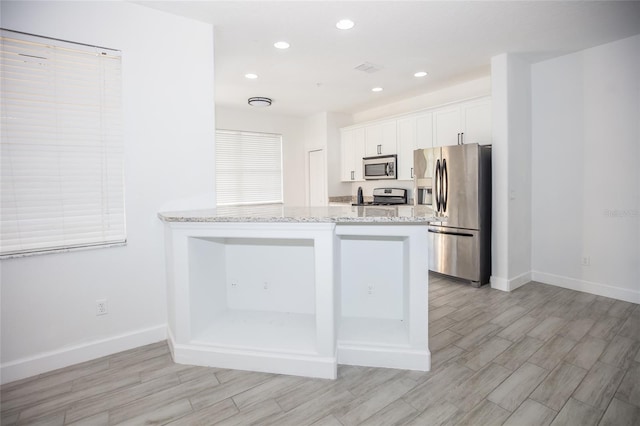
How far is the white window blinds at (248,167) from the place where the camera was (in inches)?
237

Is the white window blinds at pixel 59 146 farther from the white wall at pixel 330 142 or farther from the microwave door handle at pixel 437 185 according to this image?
the white wall at pixel 330 142

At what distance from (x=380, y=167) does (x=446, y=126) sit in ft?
4.39

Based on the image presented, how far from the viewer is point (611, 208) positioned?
11.7 ft

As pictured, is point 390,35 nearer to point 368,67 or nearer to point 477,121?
point 368,67

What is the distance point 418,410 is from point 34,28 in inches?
134

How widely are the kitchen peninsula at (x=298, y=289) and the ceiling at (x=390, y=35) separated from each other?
1665mm

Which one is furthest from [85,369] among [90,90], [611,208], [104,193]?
[611,208]

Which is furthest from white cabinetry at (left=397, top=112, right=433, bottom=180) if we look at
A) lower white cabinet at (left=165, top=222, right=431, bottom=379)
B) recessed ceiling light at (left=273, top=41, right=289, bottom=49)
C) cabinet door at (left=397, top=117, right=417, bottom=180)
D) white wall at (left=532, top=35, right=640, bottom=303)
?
lower white cabinet at (left=165, top=222, right=431, bottom=379)

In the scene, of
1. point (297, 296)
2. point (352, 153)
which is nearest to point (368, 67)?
point (352, 153)

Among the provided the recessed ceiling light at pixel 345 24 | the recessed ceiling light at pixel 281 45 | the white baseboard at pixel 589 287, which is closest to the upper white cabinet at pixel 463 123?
the white baseboard at pixel 589 287

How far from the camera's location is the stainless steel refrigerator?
389cm

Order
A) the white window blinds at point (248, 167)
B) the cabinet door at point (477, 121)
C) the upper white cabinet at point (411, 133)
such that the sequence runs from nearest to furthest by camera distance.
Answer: the cabinet door at point (477, 121) → the upper white cabinet at point (411, 133) → the white window blinds at point (248, 167)

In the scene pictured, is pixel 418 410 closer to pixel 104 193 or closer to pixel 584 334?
pixel 584 334

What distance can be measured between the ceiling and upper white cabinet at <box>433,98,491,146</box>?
433mm
